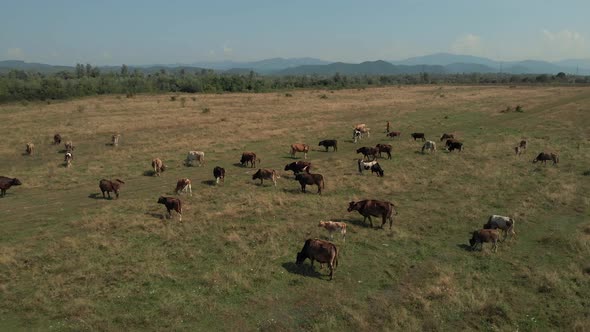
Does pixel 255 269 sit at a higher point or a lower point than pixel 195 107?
lower

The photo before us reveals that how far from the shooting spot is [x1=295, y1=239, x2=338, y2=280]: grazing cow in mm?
13680

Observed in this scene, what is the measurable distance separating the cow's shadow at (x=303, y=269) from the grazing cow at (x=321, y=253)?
9.6 inches

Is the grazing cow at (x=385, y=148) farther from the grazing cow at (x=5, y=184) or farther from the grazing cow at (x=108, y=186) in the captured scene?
the grazing cow at (x=5, y=184)

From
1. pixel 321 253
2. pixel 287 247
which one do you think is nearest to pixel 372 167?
pixel 287 247

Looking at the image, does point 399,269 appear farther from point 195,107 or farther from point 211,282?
point 195,107

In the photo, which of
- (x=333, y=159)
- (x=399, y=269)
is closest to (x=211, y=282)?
(x=399, y=269)

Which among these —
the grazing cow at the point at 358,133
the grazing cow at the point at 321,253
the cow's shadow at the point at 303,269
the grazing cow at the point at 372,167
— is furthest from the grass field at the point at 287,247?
the grazing cow at the point at 358,133

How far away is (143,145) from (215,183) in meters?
14.6

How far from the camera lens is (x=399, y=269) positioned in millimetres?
14375

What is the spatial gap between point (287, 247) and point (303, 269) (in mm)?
1723

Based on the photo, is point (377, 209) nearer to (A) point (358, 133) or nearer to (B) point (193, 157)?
(B) point (193, 157)

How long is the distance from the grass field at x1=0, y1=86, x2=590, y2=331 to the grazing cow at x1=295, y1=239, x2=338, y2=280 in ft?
1.36

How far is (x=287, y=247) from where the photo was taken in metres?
15.9

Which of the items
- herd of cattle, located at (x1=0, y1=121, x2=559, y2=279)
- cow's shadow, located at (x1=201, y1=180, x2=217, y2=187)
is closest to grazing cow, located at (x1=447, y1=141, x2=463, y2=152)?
herd of cattle, located at (x1=0, y1=121, x2=559, y2=279)
